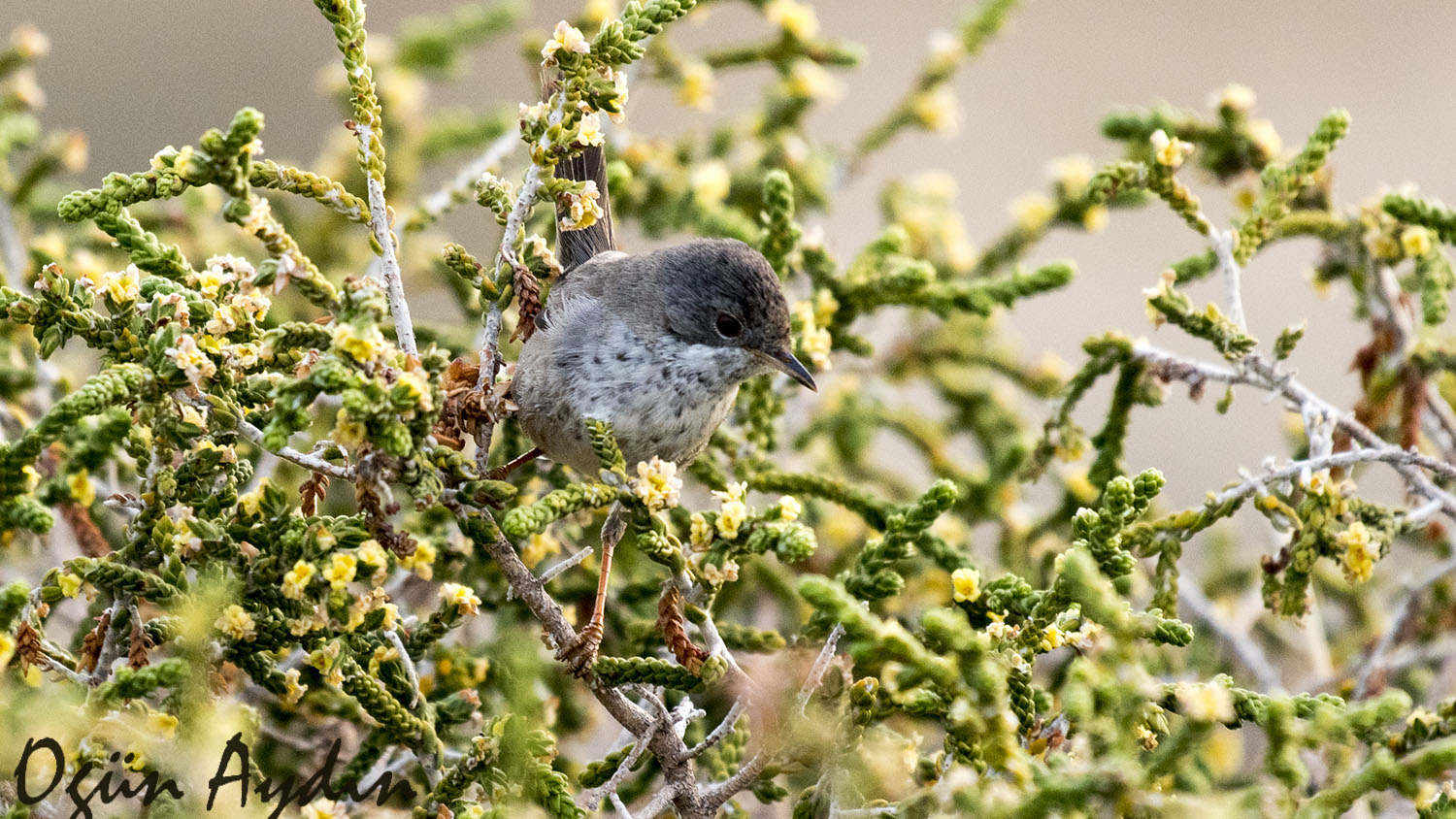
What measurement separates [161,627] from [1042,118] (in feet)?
28.6

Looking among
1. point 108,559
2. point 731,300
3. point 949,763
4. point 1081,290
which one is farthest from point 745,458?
point 1081,290

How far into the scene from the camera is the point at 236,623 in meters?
2.23

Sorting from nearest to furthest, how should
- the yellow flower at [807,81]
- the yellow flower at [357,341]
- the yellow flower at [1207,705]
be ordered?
the yellow flower at [1207,705] → the yellow flower at [357,341] → the yellow flower at [807,81]

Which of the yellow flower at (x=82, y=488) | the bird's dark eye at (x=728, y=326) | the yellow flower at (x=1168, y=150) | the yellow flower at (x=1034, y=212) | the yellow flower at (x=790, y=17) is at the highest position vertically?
the yellow flower at (x=790, y=17)

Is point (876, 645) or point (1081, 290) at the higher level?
point (1081, 290)

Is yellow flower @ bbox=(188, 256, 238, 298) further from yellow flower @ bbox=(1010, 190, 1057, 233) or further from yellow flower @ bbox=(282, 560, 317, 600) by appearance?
yellow flower @ bbox=(1010, 190, 1057, 233)

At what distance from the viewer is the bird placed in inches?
127

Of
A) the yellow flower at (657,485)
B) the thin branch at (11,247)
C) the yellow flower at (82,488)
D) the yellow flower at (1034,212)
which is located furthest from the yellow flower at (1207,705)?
the thin branch at (11,247)

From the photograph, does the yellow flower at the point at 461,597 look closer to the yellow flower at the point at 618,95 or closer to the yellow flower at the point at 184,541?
the yellow flower at the point at 184,541

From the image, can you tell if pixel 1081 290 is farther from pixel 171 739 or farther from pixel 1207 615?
pixel 171 739

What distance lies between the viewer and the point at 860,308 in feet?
12.0

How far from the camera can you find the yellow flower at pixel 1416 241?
131 inches

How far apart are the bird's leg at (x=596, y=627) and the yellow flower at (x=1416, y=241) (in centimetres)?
222

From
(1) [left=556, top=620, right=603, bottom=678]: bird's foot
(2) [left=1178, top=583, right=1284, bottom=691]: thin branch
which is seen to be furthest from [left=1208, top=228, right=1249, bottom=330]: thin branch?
(1) [left=556, top=620, right=603, bottom=678]: bird's foot
